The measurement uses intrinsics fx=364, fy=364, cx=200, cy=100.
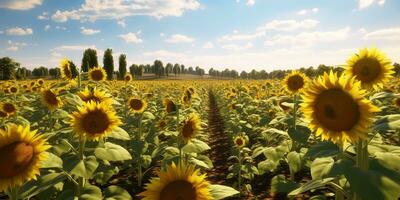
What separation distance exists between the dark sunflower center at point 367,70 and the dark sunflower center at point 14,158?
4.08m

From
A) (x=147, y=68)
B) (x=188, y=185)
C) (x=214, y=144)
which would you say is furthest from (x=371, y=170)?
(x=147, y=68)

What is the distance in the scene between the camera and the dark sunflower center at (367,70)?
4.90 metres

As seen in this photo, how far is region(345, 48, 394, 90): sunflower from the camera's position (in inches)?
191

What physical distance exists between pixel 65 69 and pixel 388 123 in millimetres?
6219

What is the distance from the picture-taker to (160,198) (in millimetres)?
3080

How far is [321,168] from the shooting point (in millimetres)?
3406

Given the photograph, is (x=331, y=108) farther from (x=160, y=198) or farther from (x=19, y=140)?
(x=19, y=140)

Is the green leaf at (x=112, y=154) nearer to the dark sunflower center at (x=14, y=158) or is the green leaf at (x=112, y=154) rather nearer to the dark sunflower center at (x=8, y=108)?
the dark sunflower center at (x=14, y=158)

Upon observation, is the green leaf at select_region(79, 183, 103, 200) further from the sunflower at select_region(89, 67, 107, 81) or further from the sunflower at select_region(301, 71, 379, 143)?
the sunflower at select_region(89, 67, 107, 81)

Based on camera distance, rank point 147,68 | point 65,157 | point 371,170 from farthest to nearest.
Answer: point 147,68 → point 65,157 → point 371,170

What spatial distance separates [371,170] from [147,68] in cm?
18928

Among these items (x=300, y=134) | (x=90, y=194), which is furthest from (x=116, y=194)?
(x=300, y=134)

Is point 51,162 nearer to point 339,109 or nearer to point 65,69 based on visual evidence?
point 339,109

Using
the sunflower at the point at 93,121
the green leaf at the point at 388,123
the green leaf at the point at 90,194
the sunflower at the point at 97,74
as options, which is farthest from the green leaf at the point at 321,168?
the sunflower at the point at 97,74
